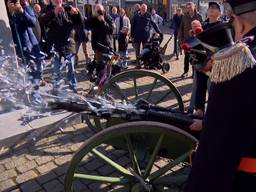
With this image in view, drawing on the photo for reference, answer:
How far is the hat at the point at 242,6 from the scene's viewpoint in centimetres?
112

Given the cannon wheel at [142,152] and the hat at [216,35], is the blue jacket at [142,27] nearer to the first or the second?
the cannon wheel at [142,152]

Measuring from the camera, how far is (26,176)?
3338 millimetres

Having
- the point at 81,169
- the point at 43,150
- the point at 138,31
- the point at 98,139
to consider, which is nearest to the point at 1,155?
the point at 43,150

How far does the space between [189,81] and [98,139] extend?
17.3 feet

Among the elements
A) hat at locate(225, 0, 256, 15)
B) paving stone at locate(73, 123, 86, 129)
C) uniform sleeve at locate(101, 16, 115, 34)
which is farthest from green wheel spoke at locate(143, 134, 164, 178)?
uniform sleeve at locate(101, 16, 115, 34)

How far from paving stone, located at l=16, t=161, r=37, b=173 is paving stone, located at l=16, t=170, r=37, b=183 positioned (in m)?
0.07

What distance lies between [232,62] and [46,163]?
292cm

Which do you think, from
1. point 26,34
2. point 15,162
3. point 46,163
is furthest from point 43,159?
point 26,34

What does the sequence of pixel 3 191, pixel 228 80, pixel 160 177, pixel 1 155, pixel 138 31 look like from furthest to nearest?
1. pixel 138 31
2. pixel 1 155
3. pixel 3 191
4. pixel 160 177
5. pixel 228 80

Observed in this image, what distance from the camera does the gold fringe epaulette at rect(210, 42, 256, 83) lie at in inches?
43.4

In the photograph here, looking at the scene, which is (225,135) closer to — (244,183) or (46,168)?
(244,183)

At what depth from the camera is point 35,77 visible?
621 cm

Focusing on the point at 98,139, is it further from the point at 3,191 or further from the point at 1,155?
the point at 1,155

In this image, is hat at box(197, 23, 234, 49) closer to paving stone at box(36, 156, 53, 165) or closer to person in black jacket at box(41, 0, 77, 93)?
paving stone at box(36, 156, 53, 165)
